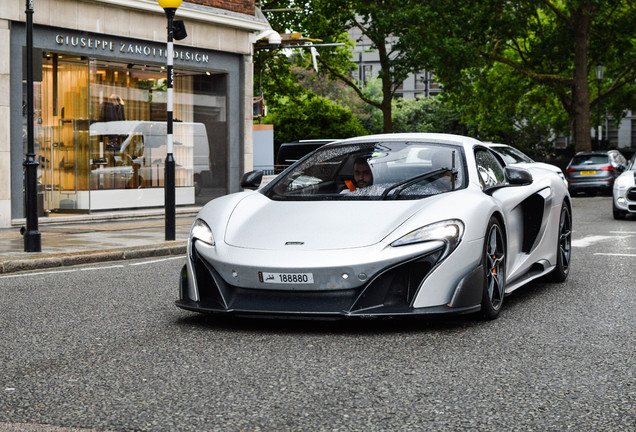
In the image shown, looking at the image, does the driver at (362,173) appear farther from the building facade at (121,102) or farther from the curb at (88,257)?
the building facade at (121,102)

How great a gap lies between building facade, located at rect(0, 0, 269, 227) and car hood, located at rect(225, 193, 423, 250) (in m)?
11.2

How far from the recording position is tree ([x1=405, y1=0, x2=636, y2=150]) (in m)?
35.5

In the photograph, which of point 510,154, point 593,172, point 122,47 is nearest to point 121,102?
point 122,47

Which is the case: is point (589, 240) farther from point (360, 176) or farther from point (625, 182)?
point (360, 176)

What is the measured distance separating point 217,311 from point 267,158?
17.8 meters

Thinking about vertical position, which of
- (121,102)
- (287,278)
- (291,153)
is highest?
(121,102)

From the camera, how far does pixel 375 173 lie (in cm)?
706

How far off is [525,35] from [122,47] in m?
24.3

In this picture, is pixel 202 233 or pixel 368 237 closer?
pixel 368 237

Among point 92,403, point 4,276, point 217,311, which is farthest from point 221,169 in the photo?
point 92,403

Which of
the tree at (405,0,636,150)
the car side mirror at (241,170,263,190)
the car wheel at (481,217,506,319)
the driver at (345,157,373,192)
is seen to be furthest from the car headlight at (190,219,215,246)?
the tree at (405,0,636,150)

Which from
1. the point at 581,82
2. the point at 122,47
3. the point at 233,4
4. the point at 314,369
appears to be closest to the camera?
the point at 314,369

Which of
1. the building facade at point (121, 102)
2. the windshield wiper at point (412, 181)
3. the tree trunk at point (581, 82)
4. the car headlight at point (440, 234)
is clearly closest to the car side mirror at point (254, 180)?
the windshield wiper at point (412, 181)

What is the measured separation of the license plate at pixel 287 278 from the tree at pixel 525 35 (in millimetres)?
29834
